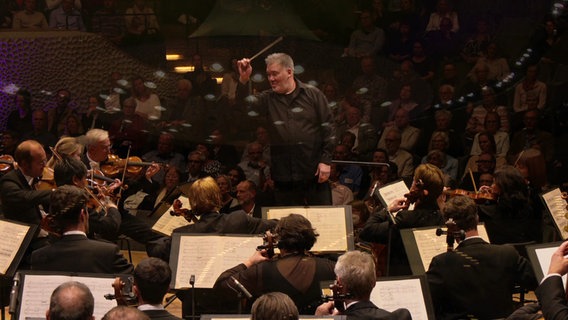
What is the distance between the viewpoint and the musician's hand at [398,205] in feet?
21.7

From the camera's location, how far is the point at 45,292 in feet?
16.9

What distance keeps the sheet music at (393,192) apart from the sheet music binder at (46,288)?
2.34 metres

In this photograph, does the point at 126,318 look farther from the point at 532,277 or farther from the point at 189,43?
the point at 189,43

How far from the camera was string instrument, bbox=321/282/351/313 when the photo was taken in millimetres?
4801

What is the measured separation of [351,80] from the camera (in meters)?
11.7

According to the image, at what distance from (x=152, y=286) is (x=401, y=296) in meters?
1.44

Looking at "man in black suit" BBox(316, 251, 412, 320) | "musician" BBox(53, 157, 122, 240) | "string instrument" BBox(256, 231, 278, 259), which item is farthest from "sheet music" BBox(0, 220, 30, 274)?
"man in black suit" BBox(316, 251, 412, 320)

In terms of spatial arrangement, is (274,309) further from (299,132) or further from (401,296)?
(299,132)

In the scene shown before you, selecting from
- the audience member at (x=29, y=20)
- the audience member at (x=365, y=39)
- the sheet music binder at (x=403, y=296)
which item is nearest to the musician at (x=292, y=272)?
the sheet music binder at (x=403, y=296)

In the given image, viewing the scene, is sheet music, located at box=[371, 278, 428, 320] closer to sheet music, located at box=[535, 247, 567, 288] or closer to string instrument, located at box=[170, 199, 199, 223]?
sheet music, located at box=[535, 247, 567, 288]

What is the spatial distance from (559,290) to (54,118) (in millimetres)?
8551

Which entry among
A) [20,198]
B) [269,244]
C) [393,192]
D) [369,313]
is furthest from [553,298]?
[20,198]

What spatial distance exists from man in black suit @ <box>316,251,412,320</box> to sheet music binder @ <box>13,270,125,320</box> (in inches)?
49.7

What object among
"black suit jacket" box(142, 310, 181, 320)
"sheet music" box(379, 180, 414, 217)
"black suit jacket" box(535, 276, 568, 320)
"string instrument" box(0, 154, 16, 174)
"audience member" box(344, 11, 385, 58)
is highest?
"audience member" box(344, 11, 385, 58)
